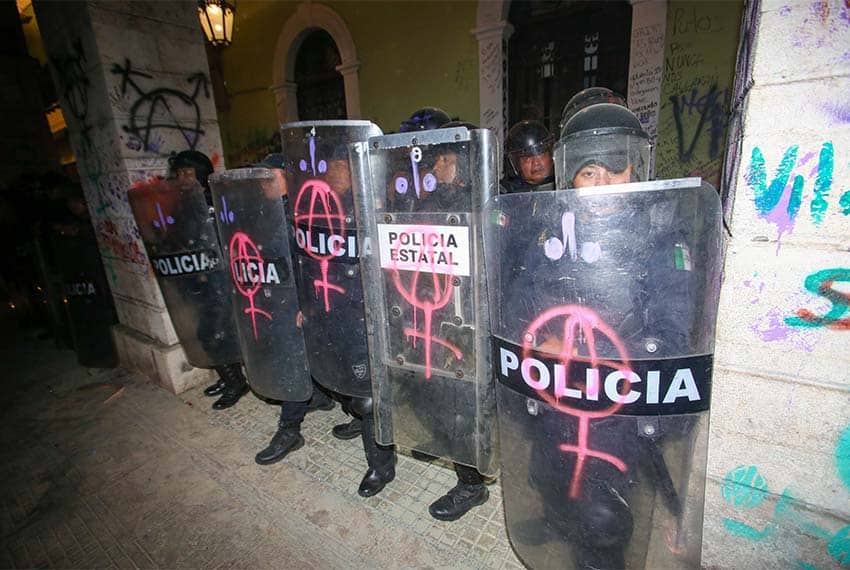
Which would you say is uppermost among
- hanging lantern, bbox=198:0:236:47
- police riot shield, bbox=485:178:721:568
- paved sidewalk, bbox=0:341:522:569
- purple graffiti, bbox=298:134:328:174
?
hanging lantern, bbox=198:0:236:47

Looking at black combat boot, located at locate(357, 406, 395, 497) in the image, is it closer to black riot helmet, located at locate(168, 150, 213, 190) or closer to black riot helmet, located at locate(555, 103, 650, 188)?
black riot helmet, located at locate(555, 103, 650, 188)

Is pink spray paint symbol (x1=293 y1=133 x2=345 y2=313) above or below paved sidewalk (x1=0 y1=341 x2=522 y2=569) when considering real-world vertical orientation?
above

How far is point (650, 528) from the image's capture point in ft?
3.28

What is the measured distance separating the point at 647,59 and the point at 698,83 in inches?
23.1

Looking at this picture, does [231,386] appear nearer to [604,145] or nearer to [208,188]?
[208,188]

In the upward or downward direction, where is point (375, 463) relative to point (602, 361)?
downward

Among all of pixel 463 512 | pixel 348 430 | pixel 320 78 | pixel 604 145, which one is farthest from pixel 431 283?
pixel 320 78

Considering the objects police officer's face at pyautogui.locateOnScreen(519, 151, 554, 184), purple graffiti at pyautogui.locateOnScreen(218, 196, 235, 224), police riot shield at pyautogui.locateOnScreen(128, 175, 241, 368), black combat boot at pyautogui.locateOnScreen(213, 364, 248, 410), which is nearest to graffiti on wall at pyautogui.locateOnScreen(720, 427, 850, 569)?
police officer's face at pyautogui.locateOnScreen(519, 151, 554, 184)

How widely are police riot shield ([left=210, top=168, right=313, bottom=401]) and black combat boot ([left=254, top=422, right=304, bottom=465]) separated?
456mm

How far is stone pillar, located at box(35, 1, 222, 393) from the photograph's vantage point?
10.3 feet

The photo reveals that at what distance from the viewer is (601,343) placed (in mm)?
941

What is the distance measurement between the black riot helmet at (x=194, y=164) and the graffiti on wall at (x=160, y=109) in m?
0.33

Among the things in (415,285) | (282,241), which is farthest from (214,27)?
(415,285)

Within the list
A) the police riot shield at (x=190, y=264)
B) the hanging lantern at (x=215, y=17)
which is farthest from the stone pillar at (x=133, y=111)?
the hanging lantern at (x=215, y=17)
